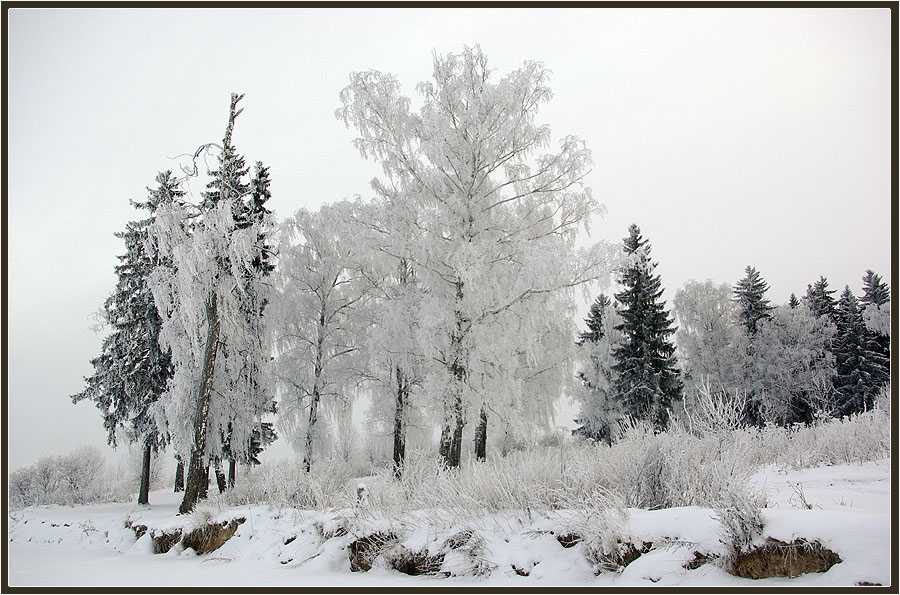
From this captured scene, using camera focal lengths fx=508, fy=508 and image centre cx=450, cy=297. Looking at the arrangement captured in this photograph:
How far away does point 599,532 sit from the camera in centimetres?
374

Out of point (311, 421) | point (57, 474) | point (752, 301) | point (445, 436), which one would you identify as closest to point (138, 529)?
point (311, 421)

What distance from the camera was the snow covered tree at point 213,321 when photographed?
10867 millimetres

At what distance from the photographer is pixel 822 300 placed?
1184 inches

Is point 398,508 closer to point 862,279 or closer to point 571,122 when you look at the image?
point 571,122

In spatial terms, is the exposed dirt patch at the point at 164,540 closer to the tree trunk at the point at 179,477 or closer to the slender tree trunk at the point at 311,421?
the slender tree trunk at the point at 311,421

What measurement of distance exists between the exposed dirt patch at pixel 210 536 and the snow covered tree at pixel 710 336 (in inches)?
981

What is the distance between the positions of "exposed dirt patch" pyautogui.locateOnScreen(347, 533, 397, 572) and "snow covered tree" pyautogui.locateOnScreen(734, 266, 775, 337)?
29.0 m

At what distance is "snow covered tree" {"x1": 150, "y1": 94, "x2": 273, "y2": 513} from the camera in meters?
10.9

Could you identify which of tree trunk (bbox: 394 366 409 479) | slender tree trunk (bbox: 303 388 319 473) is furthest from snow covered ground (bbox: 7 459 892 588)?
tree trunk (bbox: 394 366 409 479)

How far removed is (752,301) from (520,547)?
100 feet

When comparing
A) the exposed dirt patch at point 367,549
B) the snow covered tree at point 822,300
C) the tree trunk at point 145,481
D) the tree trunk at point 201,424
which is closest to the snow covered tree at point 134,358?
the tree trunk at point 145,481

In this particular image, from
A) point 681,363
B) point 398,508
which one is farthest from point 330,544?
point 681,363

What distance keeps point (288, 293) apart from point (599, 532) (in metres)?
12.4

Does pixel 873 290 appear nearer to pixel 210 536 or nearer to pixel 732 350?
pixel 732 350
